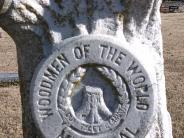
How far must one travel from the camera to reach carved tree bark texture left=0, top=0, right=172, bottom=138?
4.07m

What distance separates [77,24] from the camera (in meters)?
4.11

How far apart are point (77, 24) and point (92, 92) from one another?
0.40 m

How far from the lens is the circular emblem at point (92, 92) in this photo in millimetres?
3984

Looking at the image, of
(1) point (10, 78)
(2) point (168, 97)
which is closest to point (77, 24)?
(2) point (168, 97)

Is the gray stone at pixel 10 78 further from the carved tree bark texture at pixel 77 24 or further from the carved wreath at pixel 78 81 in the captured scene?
the carved wreath at pixel 78 81

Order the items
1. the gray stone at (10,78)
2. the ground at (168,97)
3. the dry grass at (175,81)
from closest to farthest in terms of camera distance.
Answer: the ground at (168,97) → the dry grass at (175,81) → the gray stone at (10,78)

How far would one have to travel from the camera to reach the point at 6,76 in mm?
11875

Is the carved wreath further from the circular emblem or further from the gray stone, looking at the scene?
the gray stone

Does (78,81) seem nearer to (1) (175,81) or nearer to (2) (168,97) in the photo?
(2) (168,97)

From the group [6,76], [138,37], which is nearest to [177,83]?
[6,76]

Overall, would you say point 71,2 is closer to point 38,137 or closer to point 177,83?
point 38,137

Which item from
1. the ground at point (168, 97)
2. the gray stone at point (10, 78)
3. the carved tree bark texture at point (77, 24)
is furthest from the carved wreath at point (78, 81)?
the gray stone at point (10, 78)

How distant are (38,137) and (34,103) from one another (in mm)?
288

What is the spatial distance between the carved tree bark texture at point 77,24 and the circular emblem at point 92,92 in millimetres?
132
